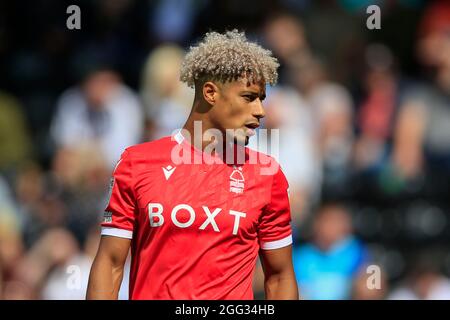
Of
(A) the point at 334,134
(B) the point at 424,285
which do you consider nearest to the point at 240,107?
(B) the point at 424,285

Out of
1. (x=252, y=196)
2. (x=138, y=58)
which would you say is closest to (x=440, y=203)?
(x=138, y=58)

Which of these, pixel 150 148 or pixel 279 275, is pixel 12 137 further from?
pixel 279 275

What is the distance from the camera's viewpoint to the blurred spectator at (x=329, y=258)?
961 centimetres

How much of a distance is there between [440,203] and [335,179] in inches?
41.1

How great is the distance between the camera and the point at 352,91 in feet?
37.7

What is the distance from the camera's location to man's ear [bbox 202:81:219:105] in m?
5.77

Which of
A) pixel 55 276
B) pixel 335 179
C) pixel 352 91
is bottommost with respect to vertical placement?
pixel 55 276

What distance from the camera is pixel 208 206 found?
567 cm

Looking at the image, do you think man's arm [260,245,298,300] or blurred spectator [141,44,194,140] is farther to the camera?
blurred spectator [141,44,194,140]

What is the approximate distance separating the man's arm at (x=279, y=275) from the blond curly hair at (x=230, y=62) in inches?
36.0

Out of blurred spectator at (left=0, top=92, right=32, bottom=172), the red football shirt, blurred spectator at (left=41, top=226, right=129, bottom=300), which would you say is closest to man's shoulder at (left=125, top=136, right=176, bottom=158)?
the red football shirt
